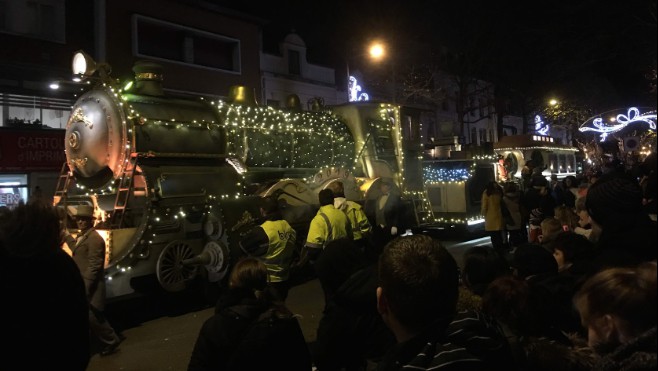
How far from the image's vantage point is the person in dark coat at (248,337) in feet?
9.09

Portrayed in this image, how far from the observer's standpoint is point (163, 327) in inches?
285

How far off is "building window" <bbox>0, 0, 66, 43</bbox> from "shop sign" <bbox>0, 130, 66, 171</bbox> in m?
3.07

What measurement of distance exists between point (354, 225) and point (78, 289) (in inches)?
191

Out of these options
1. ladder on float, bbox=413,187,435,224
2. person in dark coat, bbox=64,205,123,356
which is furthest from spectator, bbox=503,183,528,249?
person in dark coat, bbox=64,205,123,356

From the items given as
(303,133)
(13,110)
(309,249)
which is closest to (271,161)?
(303,133)

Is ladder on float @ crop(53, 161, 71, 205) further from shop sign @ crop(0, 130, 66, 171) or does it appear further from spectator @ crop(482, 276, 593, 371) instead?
spectator @ crop(482, 276, 593, 371)

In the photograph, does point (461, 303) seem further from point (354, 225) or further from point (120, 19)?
point (120, 19)

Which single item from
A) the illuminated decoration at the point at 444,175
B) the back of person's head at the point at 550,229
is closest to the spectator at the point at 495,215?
the illuminated decoration at the point at 444,175

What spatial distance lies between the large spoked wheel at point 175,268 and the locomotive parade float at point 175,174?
15 millimetres

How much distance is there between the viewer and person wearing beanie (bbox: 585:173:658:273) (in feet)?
8.74

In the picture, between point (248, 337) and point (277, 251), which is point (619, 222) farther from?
point (277, 251)

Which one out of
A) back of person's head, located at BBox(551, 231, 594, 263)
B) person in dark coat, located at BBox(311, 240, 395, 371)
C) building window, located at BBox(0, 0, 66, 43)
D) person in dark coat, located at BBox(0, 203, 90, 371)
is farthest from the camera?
building window, located at BBox(0, 0, 66, 43)

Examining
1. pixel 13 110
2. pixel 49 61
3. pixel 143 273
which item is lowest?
pixel 143 273

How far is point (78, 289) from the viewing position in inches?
108
